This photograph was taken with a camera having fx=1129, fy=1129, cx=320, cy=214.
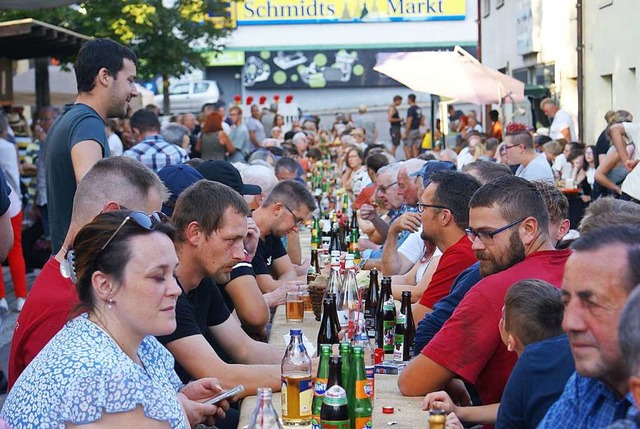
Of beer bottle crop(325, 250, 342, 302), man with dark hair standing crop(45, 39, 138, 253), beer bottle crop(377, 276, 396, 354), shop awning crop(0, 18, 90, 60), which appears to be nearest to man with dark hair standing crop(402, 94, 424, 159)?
shop awning crop(0, 18, 90, 60)

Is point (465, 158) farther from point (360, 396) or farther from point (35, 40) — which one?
point (360, 396)

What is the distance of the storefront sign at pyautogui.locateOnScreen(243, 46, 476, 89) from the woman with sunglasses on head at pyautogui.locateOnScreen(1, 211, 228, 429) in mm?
46631

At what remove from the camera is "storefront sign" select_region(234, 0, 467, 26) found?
49469 mm

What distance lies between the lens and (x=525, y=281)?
152 inches

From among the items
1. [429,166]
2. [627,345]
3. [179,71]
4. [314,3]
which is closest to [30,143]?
[429,166]

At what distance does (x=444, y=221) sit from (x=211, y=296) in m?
1.33

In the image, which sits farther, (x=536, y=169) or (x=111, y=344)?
(x=536, y=169)

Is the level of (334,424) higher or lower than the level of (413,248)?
lower

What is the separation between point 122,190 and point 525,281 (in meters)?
1.75

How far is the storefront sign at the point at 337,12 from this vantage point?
49469mm

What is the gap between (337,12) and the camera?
49.7 meters

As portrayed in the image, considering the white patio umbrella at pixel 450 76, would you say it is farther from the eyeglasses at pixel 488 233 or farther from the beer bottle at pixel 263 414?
the beer bottle at pixel 263 414

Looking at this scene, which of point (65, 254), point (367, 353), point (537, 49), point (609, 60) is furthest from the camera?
point (537, 49)

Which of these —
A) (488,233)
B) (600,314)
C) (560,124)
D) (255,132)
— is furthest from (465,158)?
(600,314)
